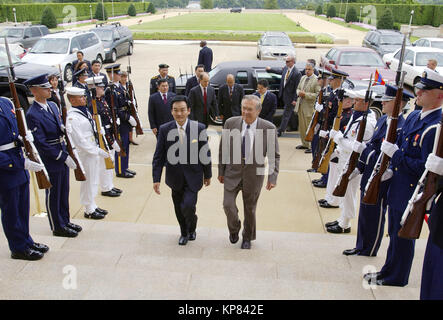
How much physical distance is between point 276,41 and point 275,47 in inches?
45.1

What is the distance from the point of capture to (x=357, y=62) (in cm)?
1315

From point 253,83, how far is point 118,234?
587 centimetres

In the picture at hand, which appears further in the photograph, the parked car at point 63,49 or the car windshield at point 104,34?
the car windshield at point 104,34

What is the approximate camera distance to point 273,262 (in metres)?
4.09

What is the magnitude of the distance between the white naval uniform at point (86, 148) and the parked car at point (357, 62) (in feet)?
29.1

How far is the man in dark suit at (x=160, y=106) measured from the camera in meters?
7.14

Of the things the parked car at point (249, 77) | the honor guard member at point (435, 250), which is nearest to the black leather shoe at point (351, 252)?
the honor guard member at point (435, 250)

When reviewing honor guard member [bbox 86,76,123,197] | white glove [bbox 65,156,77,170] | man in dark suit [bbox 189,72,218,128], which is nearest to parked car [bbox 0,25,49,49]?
man in dark suit [bbox 189,72,218,128]

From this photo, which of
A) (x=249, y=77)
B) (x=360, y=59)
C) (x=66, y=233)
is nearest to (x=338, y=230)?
(x=66, y=233)

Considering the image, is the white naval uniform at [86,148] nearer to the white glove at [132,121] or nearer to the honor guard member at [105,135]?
the honor guard member at [105,135]

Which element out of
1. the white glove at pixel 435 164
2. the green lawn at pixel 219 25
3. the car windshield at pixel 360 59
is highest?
the green lawn at pixel 219 25

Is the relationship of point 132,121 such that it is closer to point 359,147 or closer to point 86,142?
point 86,142
